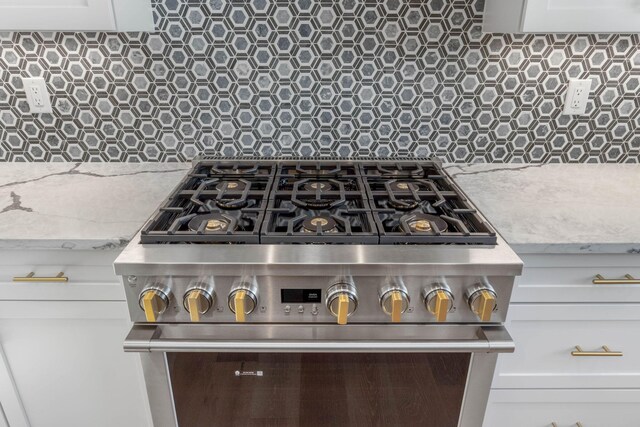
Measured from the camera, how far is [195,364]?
105 cm

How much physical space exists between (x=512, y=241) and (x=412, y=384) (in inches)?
16.7

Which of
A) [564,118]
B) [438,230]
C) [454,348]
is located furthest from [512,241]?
[564,118]

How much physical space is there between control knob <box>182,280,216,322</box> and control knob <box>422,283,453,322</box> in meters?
0.46

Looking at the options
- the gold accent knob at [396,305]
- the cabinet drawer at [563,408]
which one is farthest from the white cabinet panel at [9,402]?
the cabinet drawer at [563,408]

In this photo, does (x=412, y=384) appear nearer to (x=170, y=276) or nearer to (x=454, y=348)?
(x=454, y=348)

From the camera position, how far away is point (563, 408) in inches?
49.6

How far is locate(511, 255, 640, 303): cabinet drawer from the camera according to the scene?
1096 mm

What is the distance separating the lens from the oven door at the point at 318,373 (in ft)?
3.32

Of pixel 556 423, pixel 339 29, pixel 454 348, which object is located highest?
pixel 339 29

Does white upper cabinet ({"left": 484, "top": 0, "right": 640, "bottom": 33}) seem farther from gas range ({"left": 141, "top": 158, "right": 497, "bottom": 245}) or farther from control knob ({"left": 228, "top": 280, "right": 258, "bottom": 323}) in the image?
control knob ({"left": 228, "top": 280, "right": 258, "bottom": 323})

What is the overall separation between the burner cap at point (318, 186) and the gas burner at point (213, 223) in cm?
29

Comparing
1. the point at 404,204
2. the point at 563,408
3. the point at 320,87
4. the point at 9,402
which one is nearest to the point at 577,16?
the point at 404,204

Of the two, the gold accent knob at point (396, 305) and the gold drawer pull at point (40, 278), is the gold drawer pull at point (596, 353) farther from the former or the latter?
the gold drawer pull at point (40, 278)

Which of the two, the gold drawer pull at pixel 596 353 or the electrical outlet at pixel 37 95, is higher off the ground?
the electrical outlet at pixel 37 95
